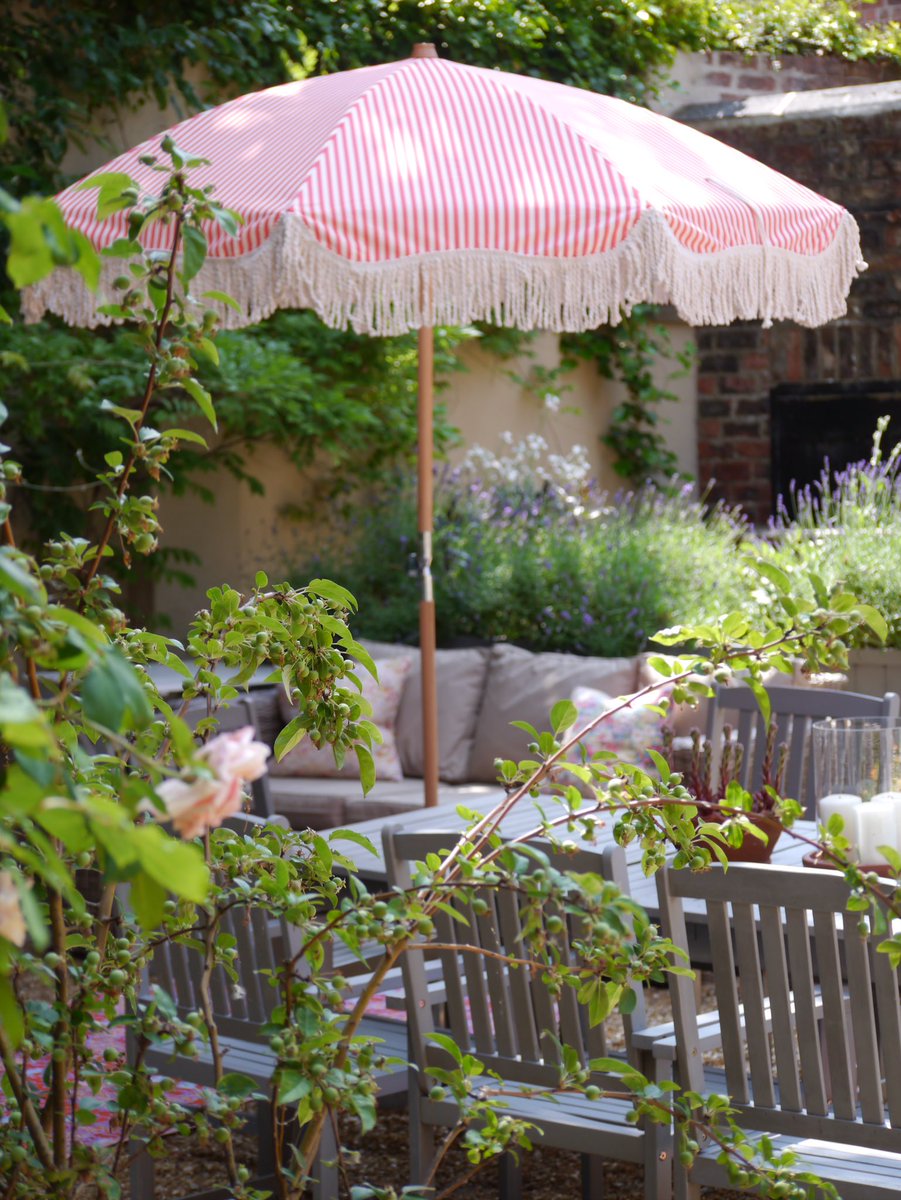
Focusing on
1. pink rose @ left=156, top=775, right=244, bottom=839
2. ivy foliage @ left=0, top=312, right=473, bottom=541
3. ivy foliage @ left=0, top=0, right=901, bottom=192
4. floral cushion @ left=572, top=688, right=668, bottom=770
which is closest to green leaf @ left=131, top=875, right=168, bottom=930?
pink rose @ left=156, top=775, right=244, bottom=839

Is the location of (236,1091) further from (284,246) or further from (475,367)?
(475,367)

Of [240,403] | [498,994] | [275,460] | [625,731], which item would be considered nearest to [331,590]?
[498,994]

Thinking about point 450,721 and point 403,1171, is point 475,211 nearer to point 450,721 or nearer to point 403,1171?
point 403,1171

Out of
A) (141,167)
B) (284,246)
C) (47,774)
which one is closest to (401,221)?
(284,246)

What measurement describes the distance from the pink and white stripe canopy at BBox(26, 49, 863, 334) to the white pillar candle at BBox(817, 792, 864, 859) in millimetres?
1267

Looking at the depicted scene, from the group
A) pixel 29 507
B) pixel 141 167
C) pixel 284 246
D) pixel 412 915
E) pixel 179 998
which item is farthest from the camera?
pixel 29 507

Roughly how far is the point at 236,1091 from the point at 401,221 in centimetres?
259

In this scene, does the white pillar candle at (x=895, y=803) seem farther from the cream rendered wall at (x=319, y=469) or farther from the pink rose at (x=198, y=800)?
the cream rendered wall at (x=319, y=469)

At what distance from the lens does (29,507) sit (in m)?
7.43

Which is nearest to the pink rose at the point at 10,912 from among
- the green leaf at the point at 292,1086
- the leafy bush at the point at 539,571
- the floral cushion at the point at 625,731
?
the green leaf at the point at 292,1086

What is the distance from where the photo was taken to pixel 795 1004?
90.8 inches

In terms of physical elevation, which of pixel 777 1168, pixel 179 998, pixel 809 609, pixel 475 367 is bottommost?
pixel 179 998

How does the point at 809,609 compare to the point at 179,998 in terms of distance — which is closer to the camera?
the point at 809,609

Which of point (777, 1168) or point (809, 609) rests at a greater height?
point (809, 609)
